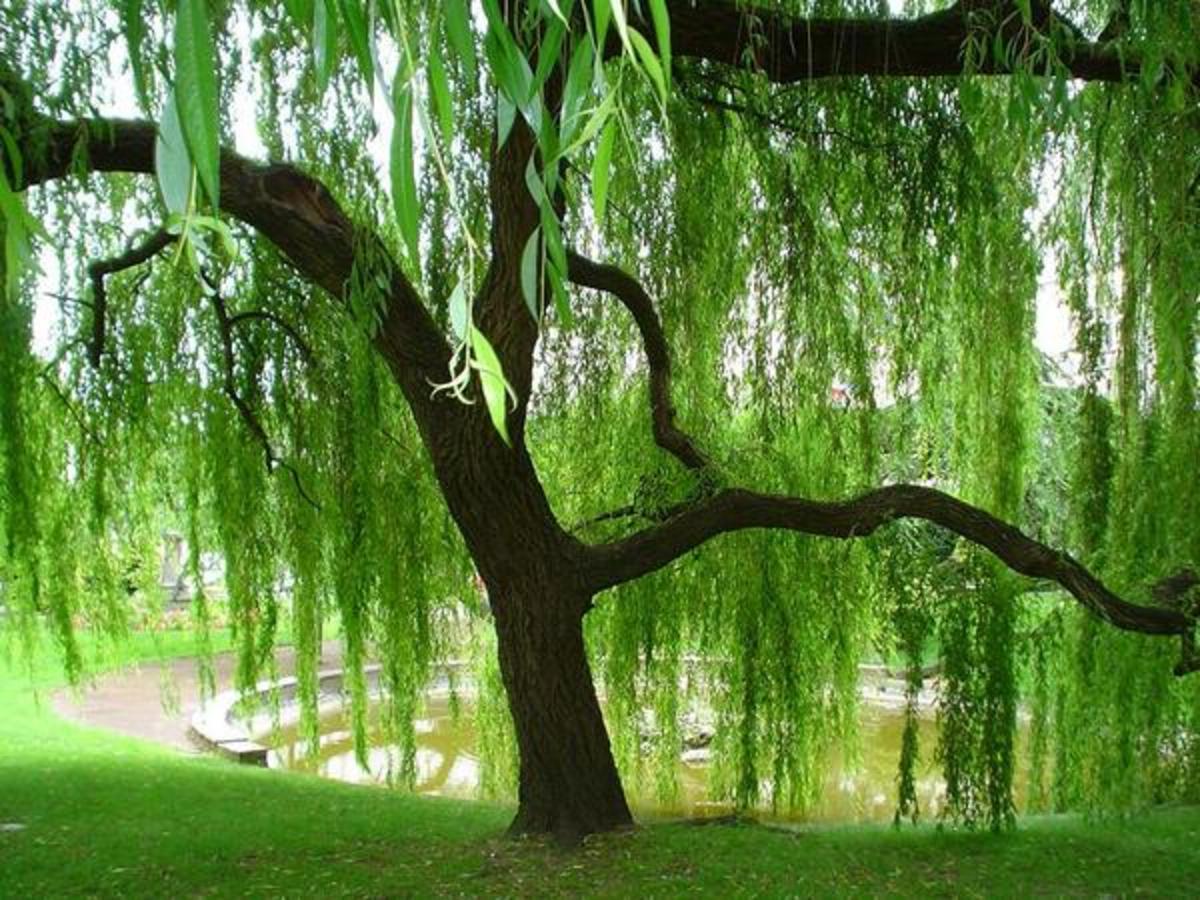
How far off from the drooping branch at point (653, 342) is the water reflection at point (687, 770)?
203cm

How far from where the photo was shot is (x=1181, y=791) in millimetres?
5418

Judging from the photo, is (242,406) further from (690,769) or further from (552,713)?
(690,769)

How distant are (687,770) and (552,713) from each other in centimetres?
452

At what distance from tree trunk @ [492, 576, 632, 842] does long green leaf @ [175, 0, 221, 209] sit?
3.74 meters

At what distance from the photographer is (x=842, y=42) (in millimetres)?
4180

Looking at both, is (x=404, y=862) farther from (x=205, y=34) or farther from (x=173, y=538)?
(x=205, y=34)

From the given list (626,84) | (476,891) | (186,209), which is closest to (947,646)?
(476,891)

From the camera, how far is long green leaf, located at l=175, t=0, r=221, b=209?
75 centimetres

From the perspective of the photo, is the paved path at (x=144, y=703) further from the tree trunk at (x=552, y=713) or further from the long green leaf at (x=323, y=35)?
the long green leaf at (x=323, y=35)

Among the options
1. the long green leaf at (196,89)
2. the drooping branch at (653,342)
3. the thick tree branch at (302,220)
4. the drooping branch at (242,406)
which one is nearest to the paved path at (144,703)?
the drooping branch at (242,406)

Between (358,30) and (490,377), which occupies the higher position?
(358,30)

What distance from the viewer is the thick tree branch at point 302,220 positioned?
12.3 feet

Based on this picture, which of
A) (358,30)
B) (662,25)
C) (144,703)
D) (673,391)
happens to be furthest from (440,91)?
(144,703)

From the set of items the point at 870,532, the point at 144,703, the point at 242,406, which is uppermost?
the point at 242,406
